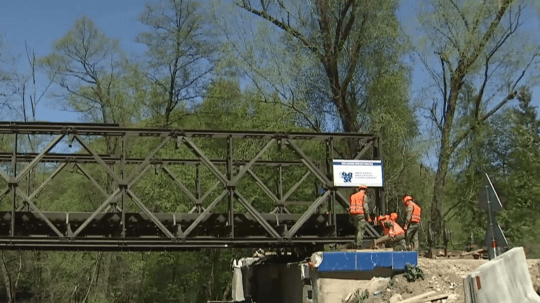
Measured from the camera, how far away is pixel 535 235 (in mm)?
36156

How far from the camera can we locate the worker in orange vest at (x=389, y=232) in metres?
16.3

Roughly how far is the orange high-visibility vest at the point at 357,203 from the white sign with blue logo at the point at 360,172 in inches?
20.7

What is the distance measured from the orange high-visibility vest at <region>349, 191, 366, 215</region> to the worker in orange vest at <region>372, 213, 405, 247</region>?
976 millimetres

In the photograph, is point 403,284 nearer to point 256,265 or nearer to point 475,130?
point 256,265

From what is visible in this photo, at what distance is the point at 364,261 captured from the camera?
47.1ft

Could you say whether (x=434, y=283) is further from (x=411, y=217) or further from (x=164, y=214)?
(x=164, y=214)

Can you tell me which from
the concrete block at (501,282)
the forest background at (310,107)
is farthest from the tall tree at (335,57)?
the concrete block at (501,282)

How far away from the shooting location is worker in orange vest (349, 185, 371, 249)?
15797 mm

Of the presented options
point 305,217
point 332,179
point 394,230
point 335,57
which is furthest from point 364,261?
point 335,57

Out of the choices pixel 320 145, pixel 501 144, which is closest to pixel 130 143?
pixel 320 145

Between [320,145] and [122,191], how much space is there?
60.7 ft

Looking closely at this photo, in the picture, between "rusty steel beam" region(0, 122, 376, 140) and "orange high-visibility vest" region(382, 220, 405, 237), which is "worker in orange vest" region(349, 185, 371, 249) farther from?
"rusty steel beam" region(0, 122, 376, 140)

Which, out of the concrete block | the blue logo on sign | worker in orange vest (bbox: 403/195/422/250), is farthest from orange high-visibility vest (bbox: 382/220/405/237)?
the concrete block

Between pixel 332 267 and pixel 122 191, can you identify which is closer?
pixel 332 267
